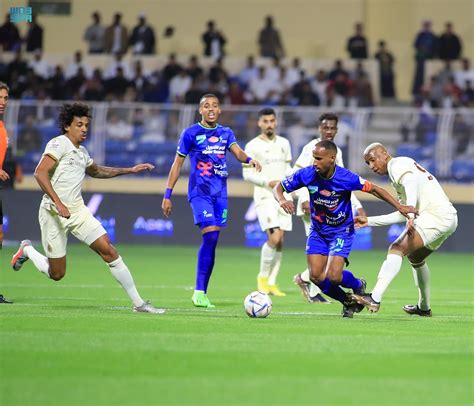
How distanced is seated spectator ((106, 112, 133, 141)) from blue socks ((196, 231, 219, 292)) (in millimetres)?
14144

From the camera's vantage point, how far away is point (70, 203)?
1273cm

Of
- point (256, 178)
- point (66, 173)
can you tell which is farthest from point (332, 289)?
point (256, 178)

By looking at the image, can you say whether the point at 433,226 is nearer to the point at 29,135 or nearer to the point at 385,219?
the point at 385,219

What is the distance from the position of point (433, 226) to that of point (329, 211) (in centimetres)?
124

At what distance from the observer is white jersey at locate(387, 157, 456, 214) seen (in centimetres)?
1275

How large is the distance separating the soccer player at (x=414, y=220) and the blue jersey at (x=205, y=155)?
2.06 meters

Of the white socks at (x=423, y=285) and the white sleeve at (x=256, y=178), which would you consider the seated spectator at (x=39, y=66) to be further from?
the white socks at (x=423, y=285)

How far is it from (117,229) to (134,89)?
5.90 metres

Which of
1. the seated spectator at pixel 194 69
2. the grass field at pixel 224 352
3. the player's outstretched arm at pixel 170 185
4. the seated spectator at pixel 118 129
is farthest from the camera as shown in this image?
the seated spectator at pixel 194 69

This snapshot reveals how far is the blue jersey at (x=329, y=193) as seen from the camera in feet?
40.2

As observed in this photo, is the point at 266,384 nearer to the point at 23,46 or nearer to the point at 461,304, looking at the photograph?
the point at 461,304

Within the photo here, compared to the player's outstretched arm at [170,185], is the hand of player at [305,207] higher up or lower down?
lower down

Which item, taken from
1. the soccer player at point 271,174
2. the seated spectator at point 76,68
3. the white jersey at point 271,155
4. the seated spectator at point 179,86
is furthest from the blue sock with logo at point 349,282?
the seated spectator at point 76,68

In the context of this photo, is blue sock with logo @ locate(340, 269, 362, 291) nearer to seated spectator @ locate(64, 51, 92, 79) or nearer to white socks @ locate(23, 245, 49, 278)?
white socks @ locate(23, 245, 49, 278)
